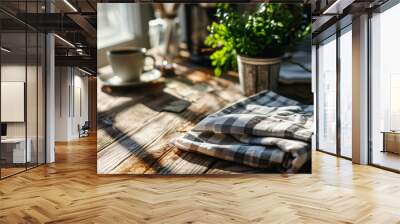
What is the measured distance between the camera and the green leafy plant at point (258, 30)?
4598 millimetres

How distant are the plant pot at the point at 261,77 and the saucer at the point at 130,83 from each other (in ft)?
3.21

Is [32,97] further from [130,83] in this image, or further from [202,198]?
[202,198]

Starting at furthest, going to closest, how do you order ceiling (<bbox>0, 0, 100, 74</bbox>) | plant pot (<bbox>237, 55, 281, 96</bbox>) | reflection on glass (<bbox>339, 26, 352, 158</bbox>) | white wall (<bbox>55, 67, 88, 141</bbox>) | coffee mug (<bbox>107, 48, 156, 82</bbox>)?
white wall (<bbox>55, 67, 88, 141</bbox>)
reflection on glass (<bbox>339, 26, 352, 158</bbox>)
ceiling (<bbox>0, 0, 100, 74</bbox>)
plant pot (<bbox>237, 55, 281, 96</bbox>)
coffee mug (<bbox>107, 48, 156, 82</bbox>)

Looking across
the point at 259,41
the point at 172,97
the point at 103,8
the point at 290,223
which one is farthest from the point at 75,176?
the point at 290,223

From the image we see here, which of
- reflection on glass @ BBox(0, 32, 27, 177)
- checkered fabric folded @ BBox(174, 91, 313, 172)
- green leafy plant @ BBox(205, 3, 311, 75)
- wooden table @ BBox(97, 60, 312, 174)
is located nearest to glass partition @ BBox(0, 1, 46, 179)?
reflection on glass @ BBox(0, 32, 27, 177)

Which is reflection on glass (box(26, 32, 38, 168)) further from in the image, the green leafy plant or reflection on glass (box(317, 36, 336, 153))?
reflection on glass (box(317, 36, 336, 153))

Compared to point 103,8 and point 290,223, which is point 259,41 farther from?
point 290,223

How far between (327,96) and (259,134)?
415cm

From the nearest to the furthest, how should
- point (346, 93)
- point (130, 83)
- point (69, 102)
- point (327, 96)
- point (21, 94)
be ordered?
point (130, 83), point (21, 94), point (346, 93), point (327, 96), point (69, 102)

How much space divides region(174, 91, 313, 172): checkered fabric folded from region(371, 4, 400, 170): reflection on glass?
1.64m

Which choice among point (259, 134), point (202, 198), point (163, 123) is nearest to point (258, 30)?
point (259, 134)

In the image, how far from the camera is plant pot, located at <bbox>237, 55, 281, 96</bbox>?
4578 millimetres

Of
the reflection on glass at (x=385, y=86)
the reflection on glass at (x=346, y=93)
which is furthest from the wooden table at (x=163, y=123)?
the reflection on glass at (x=346, y=93)

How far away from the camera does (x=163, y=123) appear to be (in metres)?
4.61
